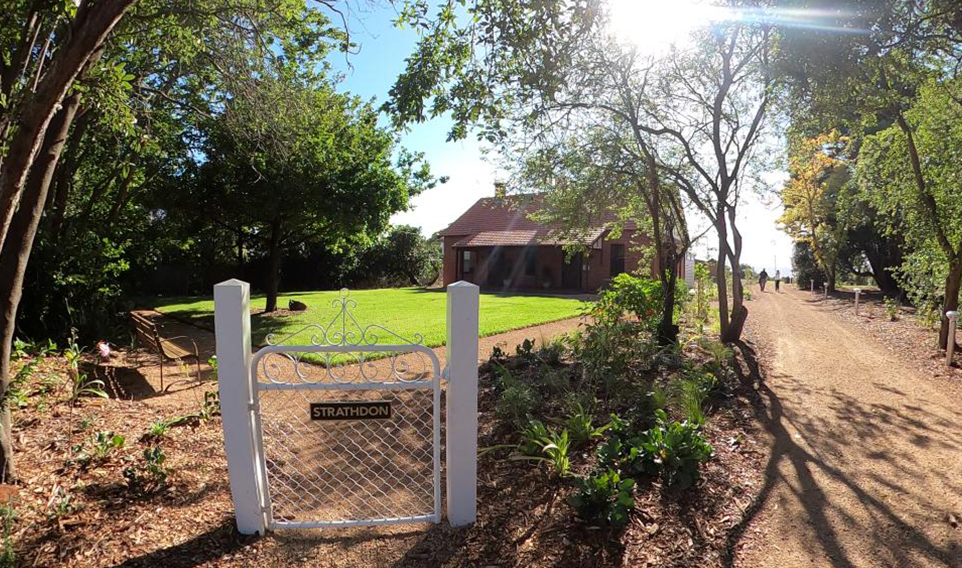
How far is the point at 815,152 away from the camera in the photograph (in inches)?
981

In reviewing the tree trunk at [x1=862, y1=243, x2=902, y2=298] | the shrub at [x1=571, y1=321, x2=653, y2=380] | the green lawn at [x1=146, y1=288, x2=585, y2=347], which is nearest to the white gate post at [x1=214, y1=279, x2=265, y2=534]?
the shrub at [x1=571, y1=321, x2=653, y2=380]

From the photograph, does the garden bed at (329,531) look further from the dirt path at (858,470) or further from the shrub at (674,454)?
the dirt path at (858,470)

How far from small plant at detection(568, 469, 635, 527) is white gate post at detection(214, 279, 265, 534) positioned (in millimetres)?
1931

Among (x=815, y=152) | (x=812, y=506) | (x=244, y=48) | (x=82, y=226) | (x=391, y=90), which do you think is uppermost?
(x=815, y=152)

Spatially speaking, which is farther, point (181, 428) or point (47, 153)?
point (181, 428)

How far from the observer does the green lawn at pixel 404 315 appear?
39.4 feet

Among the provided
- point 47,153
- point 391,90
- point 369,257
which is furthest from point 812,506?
point 369,257

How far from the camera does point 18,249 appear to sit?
4.13 metres

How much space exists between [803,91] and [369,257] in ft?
86.8

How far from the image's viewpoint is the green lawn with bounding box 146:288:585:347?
12.0 metres

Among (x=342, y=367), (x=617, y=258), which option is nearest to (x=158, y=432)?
(x=342, y=367)

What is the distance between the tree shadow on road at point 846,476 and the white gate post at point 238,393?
9.31 feet

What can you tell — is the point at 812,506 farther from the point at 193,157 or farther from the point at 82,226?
the point at 193,157

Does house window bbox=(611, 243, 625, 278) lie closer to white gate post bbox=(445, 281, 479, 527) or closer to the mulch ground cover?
the mulch ground cover
